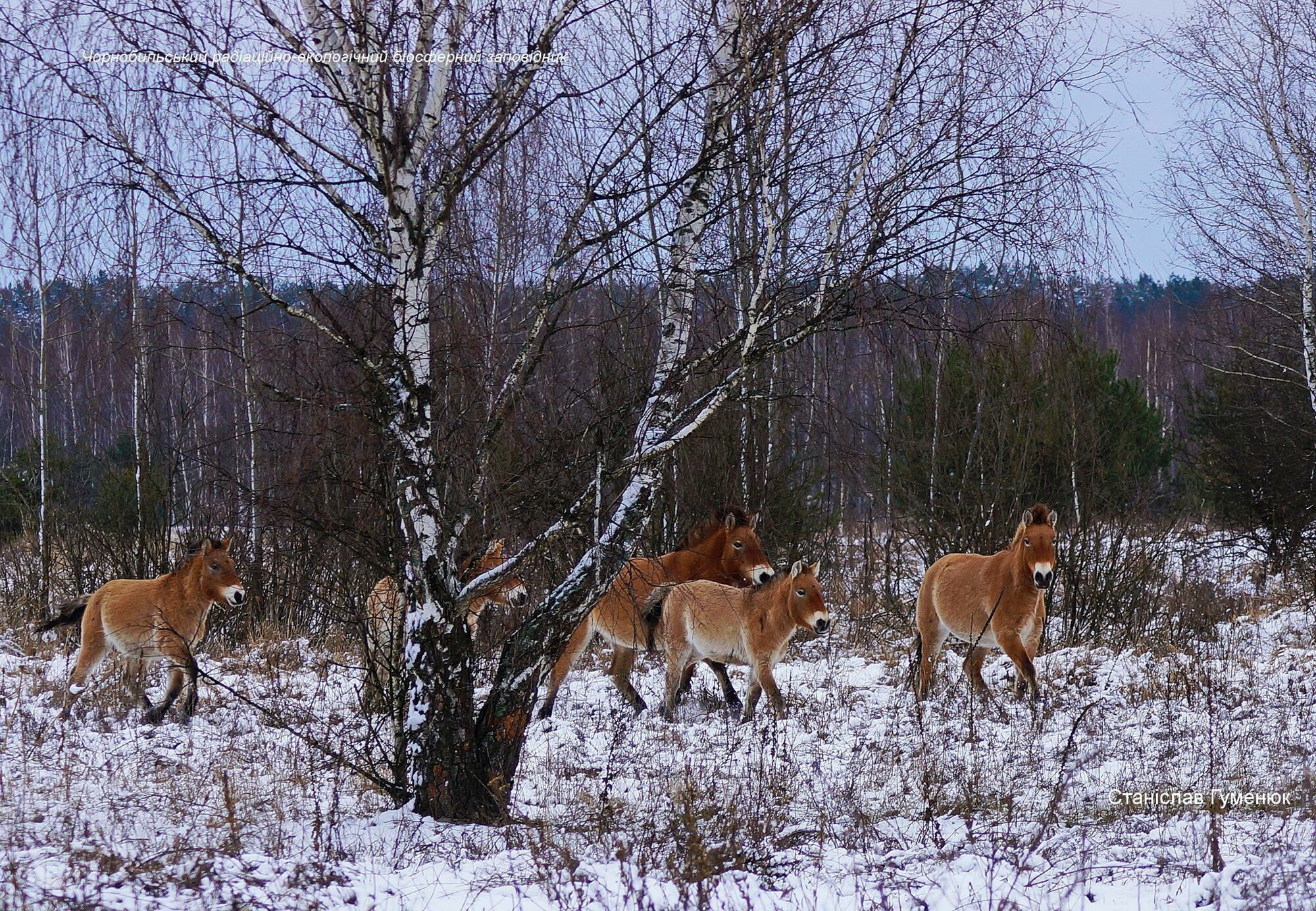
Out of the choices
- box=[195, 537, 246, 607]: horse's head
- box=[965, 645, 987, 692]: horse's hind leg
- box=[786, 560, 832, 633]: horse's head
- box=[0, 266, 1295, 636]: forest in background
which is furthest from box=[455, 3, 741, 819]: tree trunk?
box=[965, 645, 987, 692]: horse's hind leg

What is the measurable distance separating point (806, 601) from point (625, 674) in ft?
6.15

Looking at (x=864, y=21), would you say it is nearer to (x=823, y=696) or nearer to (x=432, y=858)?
(x=432, y=858)

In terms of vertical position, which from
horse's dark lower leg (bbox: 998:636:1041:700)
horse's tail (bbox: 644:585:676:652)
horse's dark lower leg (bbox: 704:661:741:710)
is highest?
horse's tail (bbox: 644:585:676:652)

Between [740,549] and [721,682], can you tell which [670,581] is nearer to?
[721,682]

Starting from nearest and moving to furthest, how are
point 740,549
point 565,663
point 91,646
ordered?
point 91,646 < point 565,663 < point 740,549

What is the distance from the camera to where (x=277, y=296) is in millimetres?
5684

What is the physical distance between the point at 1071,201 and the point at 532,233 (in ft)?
14.0

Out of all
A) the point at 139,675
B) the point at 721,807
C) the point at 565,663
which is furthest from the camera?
the point at 565,663

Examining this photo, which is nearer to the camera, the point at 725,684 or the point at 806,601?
the point at 806,601

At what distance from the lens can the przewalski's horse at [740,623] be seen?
968 centimetres

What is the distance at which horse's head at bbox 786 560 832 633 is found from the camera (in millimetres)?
9547

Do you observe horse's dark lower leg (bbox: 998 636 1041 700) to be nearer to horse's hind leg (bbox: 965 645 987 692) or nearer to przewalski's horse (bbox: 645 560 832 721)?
horse's hind leg (bbox: 965 645 987 692)

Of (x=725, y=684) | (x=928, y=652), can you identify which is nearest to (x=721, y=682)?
(x=725, y=684)

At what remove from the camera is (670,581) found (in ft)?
32.8
